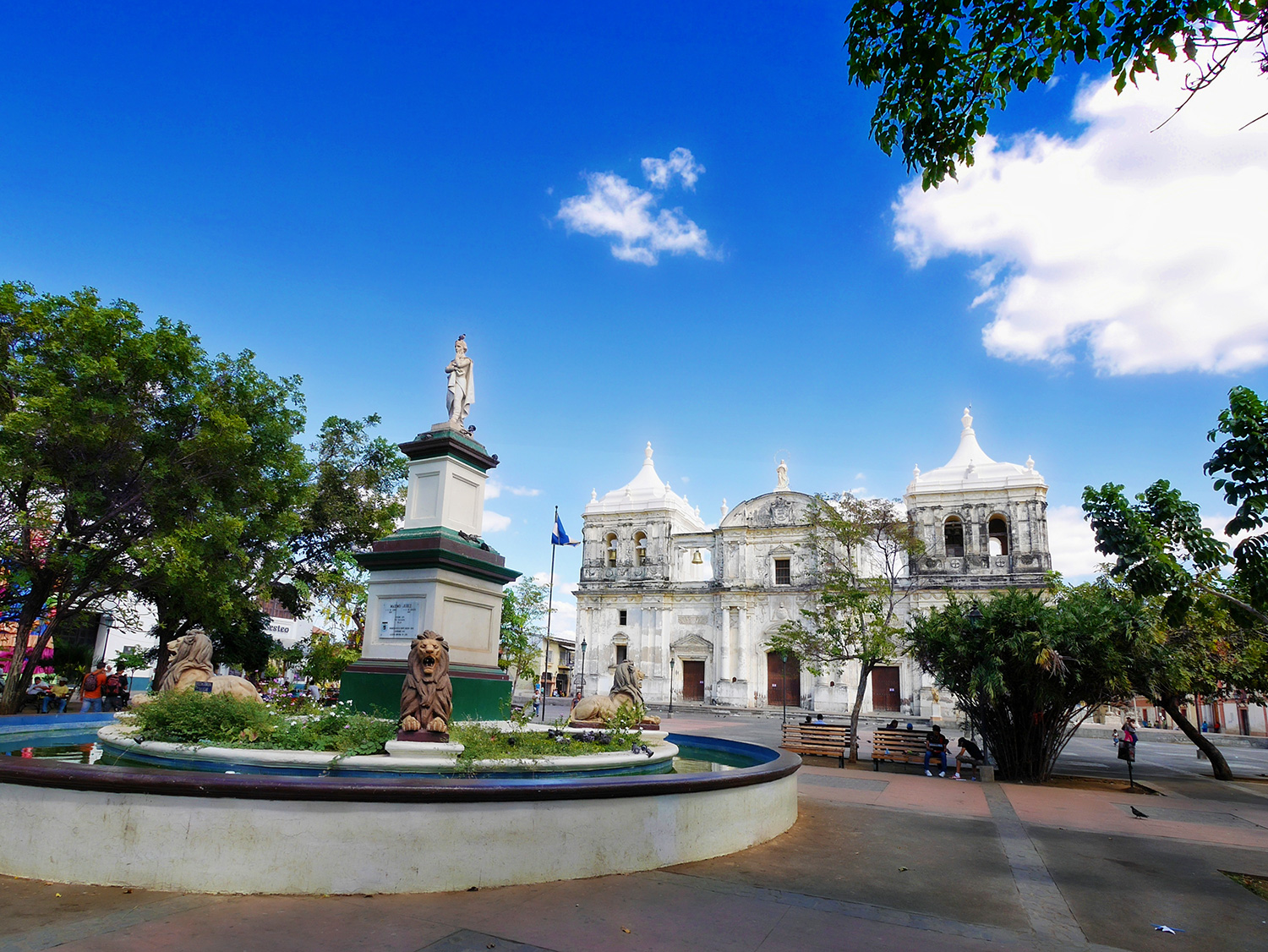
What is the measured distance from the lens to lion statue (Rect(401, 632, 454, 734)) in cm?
777

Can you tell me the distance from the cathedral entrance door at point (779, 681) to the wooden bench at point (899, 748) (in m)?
28.8

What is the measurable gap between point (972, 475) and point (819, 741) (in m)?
33.4

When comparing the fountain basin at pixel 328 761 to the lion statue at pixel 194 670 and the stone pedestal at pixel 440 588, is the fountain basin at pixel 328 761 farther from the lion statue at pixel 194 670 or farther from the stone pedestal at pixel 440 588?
the stone pedestal at pixel 440 588

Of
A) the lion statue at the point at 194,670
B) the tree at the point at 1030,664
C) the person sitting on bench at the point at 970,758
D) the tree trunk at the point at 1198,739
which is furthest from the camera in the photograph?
the tree trunk at the point at 1198,739

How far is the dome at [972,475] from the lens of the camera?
45.2 meters

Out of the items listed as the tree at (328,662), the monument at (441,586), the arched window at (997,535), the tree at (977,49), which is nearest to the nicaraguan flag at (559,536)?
the tree at (328,662)

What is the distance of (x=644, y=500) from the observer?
52438 millimetres

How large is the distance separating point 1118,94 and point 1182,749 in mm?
31978

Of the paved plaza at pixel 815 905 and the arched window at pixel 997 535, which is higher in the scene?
the arched window at pixel 997 535

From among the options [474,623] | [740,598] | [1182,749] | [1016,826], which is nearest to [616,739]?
[474,623]

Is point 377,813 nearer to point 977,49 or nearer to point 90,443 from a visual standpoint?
point 977,49

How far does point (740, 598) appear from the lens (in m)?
48.2

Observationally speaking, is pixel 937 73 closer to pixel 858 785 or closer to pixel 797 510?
pixel 858 785

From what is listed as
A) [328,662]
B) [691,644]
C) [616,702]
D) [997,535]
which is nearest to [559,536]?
[328,662]
